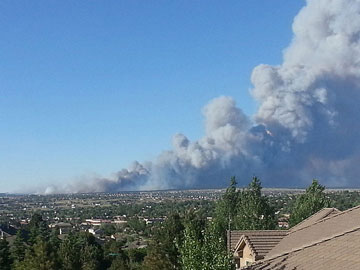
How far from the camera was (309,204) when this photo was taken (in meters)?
38.6

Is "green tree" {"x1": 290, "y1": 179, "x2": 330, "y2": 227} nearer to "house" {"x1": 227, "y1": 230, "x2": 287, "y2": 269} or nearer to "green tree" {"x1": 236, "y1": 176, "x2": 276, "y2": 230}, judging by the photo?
"green tree" {"x1": 236, "y1": 176, "x2": 276, "y2": 230}

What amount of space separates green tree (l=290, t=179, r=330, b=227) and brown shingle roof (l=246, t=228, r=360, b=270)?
82.8 ft

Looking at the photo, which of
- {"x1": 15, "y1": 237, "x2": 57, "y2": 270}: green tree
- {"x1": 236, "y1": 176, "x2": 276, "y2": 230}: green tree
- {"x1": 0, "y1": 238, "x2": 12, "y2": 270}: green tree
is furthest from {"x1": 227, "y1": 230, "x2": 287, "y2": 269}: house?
{"x1": 0, "y1": 238, "x2": 12, "y2": 270}: green tree

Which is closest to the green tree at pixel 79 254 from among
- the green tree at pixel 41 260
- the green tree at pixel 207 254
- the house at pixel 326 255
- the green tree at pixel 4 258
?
the green tree at pixel 41 260

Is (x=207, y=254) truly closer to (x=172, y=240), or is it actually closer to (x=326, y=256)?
(x=326, y=256)

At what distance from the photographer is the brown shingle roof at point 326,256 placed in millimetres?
10570

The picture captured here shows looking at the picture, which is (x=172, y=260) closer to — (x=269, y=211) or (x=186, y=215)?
(x=186, y=215)

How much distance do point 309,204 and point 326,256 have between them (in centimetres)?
2813

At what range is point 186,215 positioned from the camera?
104ft

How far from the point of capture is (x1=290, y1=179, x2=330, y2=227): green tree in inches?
1487

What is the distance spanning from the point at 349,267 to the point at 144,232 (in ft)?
268

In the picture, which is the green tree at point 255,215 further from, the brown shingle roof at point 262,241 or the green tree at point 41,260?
the brown shingle roof at point 262,241

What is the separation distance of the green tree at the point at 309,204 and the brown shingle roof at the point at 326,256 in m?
25.2

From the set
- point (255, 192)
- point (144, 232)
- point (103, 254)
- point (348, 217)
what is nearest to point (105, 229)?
point (144, 232)
